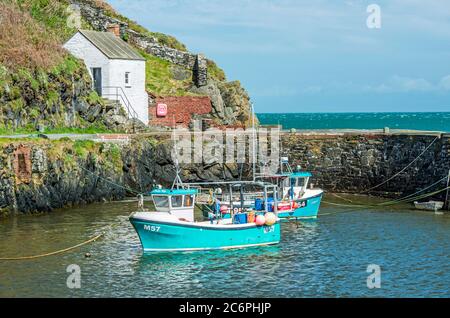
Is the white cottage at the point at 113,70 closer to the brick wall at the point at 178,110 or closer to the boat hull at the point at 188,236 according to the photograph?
the brick wall at the point at 178,110

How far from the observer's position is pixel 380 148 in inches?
2197

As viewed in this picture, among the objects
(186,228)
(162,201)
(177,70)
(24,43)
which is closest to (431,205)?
(186,228)

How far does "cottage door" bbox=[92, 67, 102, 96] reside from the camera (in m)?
61.0

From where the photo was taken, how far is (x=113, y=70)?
Answer: 60906mm

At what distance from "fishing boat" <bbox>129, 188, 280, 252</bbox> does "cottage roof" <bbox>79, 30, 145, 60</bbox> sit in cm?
2737

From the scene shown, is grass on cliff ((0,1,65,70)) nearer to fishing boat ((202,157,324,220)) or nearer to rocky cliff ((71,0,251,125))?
rocky cliff ((71,0,251,125))

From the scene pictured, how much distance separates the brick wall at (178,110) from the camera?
207ft

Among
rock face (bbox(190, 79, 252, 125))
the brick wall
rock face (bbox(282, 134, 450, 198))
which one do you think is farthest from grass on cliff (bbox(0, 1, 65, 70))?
rock face (bbox(282, 134, 450, 198))

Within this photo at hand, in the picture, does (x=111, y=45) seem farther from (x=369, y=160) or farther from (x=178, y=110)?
(x=369, y=160)

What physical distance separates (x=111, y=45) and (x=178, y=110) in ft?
25.8

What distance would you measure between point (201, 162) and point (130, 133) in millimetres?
6114
